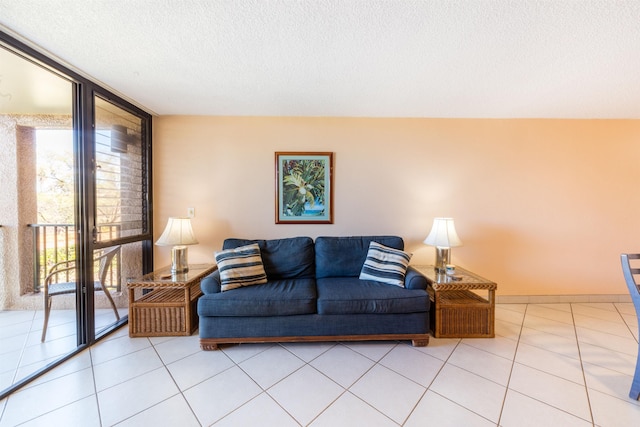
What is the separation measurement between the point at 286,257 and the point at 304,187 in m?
0.83

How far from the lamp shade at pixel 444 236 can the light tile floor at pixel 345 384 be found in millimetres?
858

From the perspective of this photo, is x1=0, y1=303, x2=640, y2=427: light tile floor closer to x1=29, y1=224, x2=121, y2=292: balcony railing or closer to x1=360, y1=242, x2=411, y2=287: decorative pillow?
x1=360, y1=242, x2=411, y2=287: decorative pillow

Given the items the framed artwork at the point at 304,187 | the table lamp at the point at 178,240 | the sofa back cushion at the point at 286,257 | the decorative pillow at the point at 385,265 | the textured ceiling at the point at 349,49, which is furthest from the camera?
the framed artwork at the point at 304,187

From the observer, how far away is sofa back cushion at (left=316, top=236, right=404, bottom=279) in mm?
2287

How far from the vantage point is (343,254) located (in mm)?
2314

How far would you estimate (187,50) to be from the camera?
1472 mm

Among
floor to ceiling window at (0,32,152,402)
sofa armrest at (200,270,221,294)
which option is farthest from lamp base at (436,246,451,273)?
floor to ceiling window at (0,32,152,402)

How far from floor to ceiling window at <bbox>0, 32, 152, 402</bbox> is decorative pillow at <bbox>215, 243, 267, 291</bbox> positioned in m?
1.09

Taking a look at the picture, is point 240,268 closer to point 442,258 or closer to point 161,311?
point 161,311

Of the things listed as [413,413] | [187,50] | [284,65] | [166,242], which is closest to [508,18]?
[284,65]

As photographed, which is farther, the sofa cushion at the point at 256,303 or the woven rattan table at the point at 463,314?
the woven rattan table at the point at 463,314

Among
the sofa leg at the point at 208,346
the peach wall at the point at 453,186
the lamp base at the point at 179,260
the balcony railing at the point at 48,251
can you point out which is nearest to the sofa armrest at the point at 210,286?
the sofa leg at the point at 208,346

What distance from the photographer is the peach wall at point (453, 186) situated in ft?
8.30

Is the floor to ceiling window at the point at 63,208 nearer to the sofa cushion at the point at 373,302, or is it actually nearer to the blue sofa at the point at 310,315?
the blue sofa at the point at 310,315
